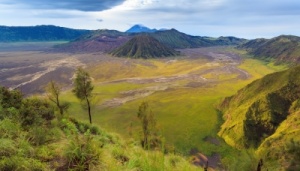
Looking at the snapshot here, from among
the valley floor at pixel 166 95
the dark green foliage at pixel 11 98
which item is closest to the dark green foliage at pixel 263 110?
the valley floor at pixel 166 95

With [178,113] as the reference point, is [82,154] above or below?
above

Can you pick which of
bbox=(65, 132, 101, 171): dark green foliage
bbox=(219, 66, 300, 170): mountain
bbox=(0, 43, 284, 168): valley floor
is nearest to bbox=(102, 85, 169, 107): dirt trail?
bbox=(0, 43, 284, 168): valley floor

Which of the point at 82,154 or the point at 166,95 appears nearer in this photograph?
the point at 82,154

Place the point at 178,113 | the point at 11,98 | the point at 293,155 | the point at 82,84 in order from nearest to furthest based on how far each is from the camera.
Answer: the point at 11,98 → the point at 293,155 → the point at 82,84 → the point at 178,113

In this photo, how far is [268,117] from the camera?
57.5m

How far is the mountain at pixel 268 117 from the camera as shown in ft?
161

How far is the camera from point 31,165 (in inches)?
255

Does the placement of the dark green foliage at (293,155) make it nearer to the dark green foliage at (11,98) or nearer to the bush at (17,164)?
the dark green foliage at (11,98)

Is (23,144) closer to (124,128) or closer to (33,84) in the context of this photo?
(124,128)

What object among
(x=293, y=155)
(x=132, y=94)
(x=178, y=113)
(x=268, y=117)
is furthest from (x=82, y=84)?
(x=132, y=94)

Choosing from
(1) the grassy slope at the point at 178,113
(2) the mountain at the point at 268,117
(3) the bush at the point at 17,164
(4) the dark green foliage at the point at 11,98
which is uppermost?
(3) the bush at the point at 17,164

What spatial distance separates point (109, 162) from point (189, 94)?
10007 cm

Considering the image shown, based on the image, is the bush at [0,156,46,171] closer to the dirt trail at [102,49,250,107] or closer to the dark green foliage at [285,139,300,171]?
the dark green foliage at [285,139,300,171]

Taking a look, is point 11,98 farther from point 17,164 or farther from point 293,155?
point 293,155
